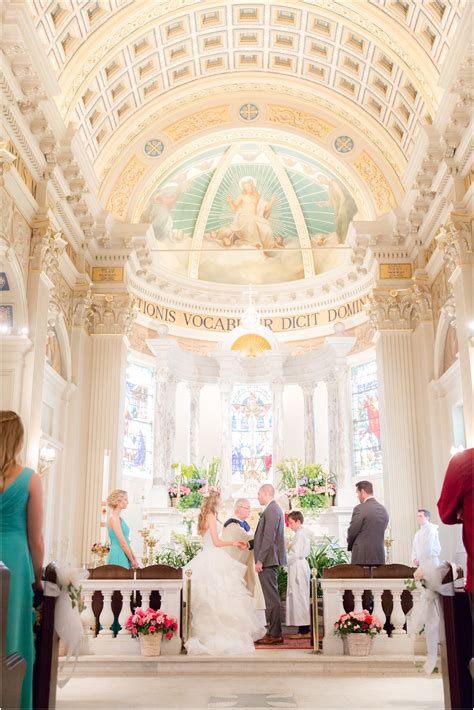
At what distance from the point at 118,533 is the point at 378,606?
11.0 ft

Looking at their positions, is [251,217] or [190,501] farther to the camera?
[251,217]

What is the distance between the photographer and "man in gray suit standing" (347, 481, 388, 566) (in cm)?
892

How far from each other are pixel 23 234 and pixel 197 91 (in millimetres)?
7360

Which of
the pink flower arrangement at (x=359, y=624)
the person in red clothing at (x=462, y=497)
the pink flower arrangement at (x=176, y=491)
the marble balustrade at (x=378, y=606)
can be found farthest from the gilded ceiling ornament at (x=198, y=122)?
the person in red clothing at (x=462, y=497)

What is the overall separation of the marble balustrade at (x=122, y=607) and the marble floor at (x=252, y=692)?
94 centimetres

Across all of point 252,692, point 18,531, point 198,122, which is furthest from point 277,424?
point 18,531

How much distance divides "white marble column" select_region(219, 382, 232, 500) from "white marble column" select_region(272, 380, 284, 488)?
121 centimetres

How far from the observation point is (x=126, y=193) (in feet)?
56.1

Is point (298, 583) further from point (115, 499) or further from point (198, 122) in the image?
point (198, 122)

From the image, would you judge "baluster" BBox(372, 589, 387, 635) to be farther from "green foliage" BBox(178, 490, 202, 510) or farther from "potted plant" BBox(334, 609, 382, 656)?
"green foliage" BBox(178, 490, 202, 510)

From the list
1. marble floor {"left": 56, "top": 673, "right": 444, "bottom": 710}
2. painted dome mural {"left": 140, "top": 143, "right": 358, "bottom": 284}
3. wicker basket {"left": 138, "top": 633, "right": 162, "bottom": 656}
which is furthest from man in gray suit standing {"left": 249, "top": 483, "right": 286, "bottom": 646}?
painted dome mural {"left": 140, "top": 143, "right": 358, "bottom": 284}

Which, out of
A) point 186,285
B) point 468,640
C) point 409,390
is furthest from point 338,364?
point 468,640

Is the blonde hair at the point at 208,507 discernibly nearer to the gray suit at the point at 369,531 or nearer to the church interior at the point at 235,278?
the church interior at the point at 235,278

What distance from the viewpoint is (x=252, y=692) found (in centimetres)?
604
